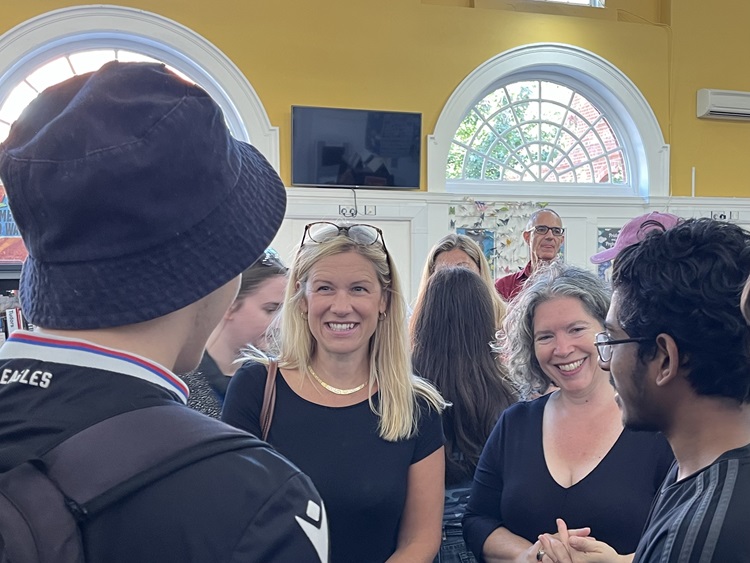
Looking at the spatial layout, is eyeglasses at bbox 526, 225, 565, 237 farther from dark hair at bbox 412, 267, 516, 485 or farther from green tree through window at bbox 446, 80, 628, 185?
dark hair at bbox 412, 267, 516, 485

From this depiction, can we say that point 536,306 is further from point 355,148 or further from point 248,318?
point 355,148

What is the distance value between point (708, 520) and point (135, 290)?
30.5 inches

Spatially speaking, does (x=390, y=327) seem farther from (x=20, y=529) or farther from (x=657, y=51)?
(x=657, y=51)

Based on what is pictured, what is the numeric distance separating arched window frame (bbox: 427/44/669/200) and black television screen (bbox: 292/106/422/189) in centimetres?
21

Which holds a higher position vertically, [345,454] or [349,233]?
[349,233]

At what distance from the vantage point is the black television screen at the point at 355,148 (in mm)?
5320

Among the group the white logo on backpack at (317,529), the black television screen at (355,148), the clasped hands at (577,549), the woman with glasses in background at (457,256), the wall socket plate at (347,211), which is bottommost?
the clasped hands at (577,549)

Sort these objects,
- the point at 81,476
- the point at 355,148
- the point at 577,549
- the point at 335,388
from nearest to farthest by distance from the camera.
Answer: the point at 81,476 < the point at 577,549 < the point at 335,388 < the point at 355,148

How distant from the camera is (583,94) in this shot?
6.27 m

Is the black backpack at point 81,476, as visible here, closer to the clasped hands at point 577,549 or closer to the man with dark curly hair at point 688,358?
the man with dark curly hair at point 688,358

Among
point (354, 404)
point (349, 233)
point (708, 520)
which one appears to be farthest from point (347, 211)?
point (708, 520)

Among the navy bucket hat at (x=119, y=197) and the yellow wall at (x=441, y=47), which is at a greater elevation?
the yellow wall at (x=441, y=47)

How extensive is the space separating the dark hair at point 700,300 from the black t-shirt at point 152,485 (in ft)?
2.32

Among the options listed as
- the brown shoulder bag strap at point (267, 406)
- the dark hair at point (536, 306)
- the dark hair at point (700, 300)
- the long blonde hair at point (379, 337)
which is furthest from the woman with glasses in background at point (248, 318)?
the dark hair at point (700, 300)
